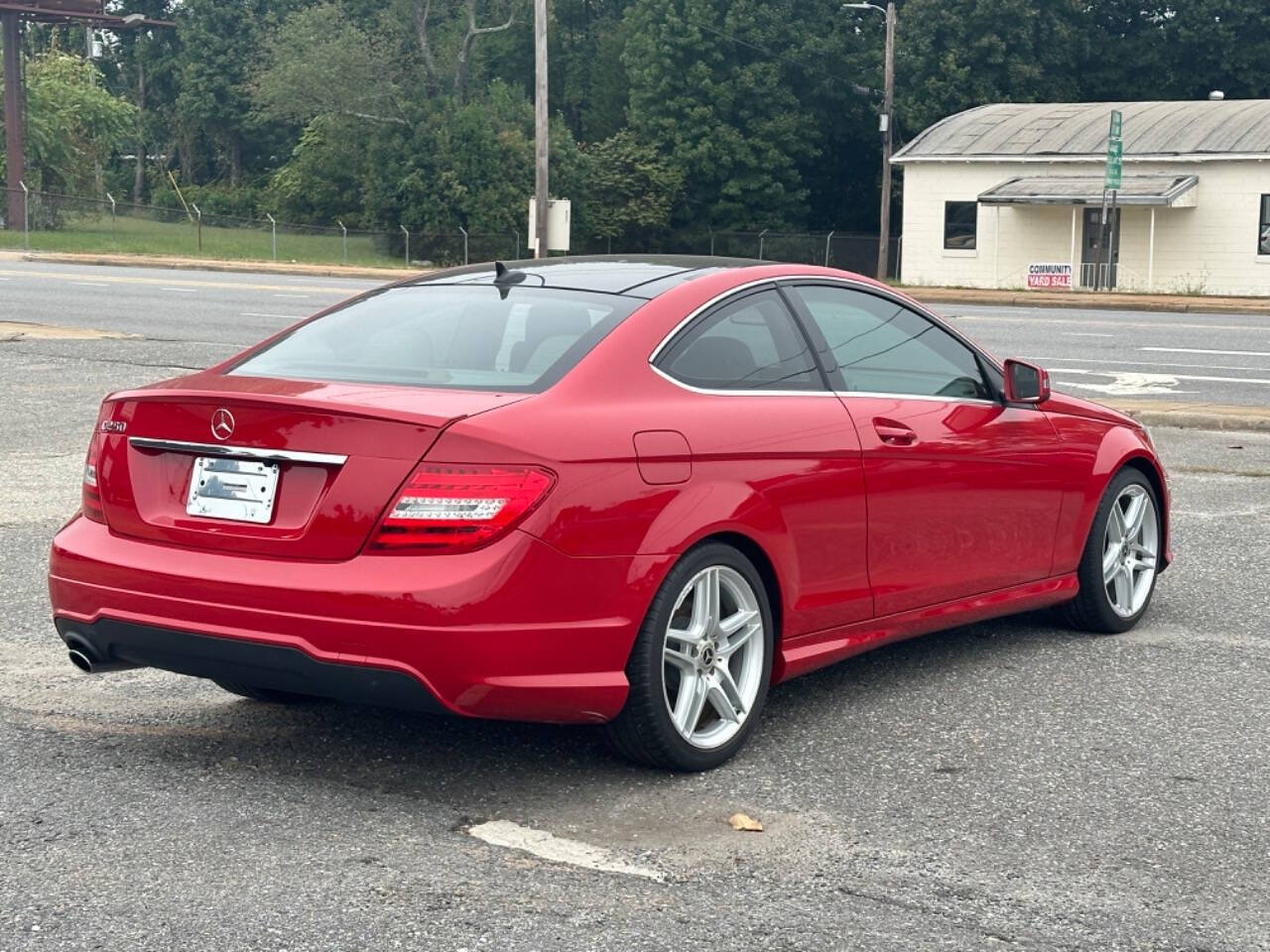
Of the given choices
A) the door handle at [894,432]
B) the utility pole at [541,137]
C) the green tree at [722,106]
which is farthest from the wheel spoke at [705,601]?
the green tree at [722,106]

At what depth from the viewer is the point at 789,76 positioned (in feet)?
207

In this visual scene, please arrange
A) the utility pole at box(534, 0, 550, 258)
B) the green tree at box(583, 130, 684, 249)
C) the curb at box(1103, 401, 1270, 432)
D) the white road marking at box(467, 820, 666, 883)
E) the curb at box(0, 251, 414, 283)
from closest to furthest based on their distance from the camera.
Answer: the white road marking at box(467, 820, 666, 883) → the curb at box(1103, 401, 1270, 432) → the utility pole at box(534, 0, 550, 258) → the curb at box(0, 251, 414, 283) → the green tree at box(583, 130, 684, 249)

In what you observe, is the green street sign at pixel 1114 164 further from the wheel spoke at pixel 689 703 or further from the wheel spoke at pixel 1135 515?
the wheel spoke at pixel 689 703

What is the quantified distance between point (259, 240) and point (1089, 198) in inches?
993

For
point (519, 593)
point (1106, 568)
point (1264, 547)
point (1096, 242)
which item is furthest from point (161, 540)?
point (1096, 242)

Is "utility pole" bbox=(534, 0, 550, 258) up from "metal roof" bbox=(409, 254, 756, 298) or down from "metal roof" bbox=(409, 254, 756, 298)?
up

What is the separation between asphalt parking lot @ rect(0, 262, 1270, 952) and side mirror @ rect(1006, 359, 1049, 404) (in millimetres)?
960

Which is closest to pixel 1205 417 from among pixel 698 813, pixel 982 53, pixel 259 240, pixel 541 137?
pixel 698 813

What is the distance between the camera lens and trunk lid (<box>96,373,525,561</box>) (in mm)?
4496

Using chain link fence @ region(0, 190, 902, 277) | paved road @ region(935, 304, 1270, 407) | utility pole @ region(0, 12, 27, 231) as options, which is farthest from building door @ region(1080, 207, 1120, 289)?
utility pole @ region(0, 12, 27, 231)

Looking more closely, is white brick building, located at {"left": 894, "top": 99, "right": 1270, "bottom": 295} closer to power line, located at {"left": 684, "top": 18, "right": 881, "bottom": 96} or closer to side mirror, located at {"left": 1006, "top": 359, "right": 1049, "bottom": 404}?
power line, located at {"left": 684, "top": 18, "right": 881, "bottom": 96}

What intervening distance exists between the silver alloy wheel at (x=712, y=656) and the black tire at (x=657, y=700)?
28mm

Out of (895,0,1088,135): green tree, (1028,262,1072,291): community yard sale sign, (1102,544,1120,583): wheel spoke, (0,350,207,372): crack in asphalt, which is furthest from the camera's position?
(895,0,1088,135): green tree

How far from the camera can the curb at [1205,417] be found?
42.7 feet
